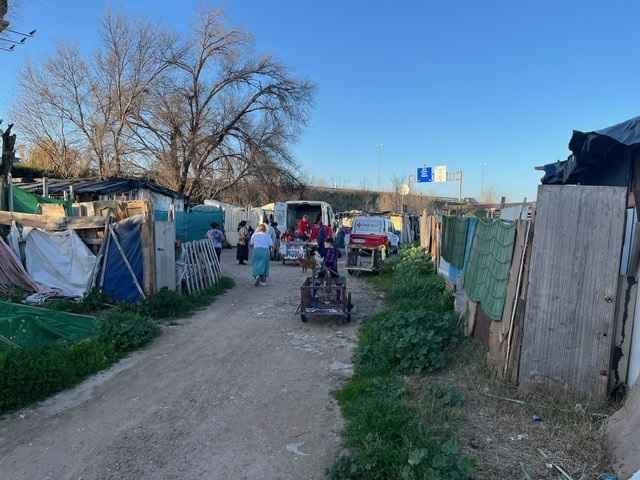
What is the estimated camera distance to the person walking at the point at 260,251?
12.6 meters

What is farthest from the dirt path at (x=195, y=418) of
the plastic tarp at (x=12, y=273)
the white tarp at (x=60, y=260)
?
the plastic tarp at (x=12, y=273)

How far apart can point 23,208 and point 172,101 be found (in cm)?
2009

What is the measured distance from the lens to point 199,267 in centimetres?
1175

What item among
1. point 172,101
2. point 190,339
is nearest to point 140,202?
point 190,339

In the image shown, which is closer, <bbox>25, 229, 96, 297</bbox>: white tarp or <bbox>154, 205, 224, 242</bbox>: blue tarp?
<bbox>25, 229, 96, 297</bbox>: white tarp

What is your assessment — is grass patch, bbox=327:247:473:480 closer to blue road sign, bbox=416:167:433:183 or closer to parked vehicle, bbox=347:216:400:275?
parked vehicle, bbox=347:216:400:275

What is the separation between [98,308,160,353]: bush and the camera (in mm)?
6863

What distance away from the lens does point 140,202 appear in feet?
31.8

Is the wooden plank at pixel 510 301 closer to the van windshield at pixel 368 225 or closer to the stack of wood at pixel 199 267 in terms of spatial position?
the stack of wood at pixel 199 267

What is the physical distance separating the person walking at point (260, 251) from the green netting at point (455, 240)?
15.3 ft

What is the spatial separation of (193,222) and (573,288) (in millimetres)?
19514

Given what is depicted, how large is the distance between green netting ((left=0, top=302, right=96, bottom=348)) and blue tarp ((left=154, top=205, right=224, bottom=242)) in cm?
1077

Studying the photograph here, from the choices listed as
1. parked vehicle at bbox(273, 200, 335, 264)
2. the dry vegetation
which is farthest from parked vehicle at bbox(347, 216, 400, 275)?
the dry vegetation

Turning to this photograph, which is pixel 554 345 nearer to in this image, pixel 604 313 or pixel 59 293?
pixel 604 313
